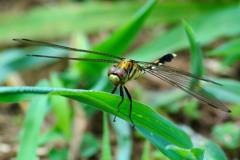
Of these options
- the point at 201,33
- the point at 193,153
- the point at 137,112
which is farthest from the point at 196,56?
the point at 201,33

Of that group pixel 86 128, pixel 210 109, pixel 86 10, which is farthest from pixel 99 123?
pixel 86 10

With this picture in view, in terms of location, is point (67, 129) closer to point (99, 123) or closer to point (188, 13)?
point (99, 123)

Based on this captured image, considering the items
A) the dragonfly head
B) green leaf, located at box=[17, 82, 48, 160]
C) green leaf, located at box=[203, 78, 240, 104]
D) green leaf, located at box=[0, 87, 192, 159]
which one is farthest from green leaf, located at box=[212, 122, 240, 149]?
green leaf, located at box=[17, 82, 48, 160]

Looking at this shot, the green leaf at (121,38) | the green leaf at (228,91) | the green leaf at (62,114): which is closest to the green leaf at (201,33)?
the green leaf at (121,38)

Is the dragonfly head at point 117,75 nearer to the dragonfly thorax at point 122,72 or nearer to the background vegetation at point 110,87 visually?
the dragonfly thorax at point 122,72

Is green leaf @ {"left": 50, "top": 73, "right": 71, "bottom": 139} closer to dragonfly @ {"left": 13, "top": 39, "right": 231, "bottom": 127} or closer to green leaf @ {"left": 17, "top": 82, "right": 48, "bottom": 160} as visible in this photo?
green leaf @ {"left": 17, "top": 82, "right": 48, "bottom": 160}
